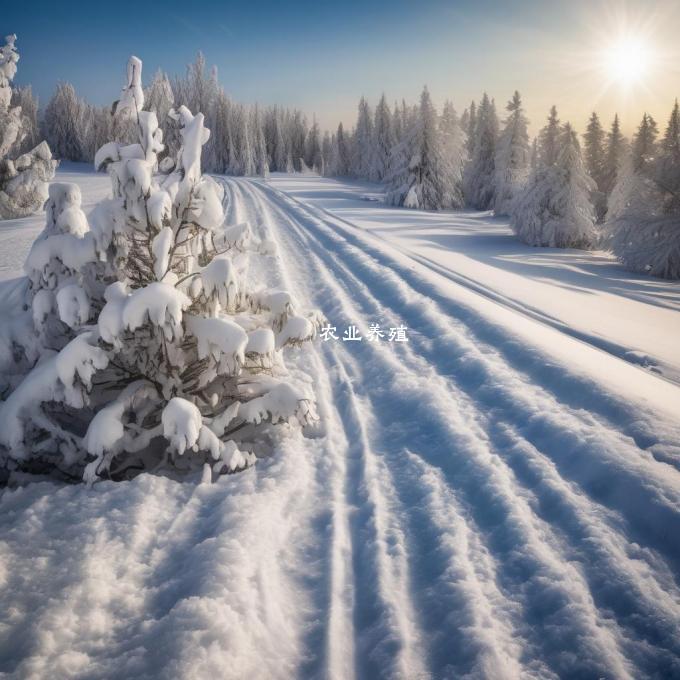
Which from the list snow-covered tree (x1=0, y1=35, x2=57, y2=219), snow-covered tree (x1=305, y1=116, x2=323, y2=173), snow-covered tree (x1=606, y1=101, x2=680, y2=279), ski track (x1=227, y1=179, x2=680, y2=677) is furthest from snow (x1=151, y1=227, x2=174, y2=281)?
snow-covered tree (x1=305, y1=116, x2=323, y2=173)

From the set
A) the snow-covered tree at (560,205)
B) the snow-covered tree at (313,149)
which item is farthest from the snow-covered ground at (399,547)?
the snow-covered tree at (313,149)

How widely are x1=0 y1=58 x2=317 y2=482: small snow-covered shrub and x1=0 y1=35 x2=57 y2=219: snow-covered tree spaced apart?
68.0ft

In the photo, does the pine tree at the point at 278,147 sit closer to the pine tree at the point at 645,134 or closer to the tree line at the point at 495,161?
the tree line at the point at 495,161

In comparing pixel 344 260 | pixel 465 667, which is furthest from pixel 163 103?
pixel 465 667

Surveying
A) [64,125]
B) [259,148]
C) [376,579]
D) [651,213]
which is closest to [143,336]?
[376,579]

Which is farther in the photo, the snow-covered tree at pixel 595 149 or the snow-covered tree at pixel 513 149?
the snow-covered tree at pixel 595 149

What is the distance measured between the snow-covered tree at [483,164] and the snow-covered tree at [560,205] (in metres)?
16.3

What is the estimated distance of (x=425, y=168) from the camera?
31.0 meters

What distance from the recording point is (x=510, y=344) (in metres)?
5.52

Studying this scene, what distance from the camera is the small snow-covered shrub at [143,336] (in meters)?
3.00

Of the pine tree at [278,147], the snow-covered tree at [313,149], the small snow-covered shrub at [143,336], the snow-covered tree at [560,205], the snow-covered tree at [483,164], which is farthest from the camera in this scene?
the snow-covered tree at [313,149]

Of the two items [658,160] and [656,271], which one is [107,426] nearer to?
[656,271]

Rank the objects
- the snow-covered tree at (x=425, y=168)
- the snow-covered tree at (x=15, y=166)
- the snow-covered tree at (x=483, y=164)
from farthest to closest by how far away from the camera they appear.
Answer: the snow-covered tree at (x=483, y=164) → the snow-covered tree at (x=425, y=168) → the snow-covered tree at (x=15, y=166)

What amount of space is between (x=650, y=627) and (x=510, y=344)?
3649 millimetres
